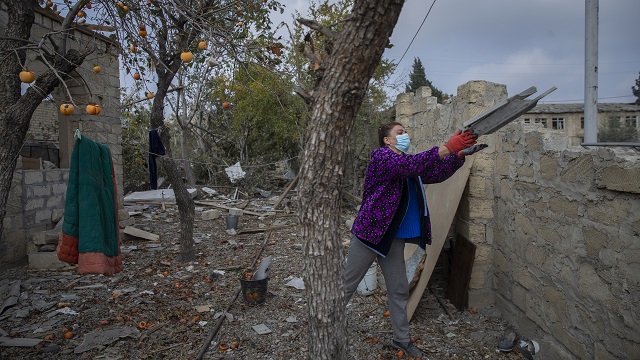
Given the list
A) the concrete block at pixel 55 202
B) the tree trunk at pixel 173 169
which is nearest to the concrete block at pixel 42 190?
the concrete block at pixel 55 202

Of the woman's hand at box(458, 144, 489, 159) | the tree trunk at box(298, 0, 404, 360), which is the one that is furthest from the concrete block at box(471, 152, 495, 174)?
the tree trunk at box(298, 0, 404, 360)

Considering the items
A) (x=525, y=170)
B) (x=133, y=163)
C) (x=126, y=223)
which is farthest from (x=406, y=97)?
(x=133, y=163)

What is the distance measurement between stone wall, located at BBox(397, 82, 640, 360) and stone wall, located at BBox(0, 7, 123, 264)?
15.6 feet

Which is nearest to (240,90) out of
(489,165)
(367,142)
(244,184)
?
(244,184)

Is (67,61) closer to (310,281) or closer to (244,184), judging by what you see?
(310,281)

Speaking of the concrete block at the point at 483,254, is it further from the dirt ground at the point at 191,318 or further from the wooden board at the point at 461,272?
the dirt ground at the point at 191,318

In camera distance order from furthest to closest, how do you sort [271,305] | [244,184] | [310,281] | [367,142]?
[244,184] < [367,142] < [271,305] < [310,281]

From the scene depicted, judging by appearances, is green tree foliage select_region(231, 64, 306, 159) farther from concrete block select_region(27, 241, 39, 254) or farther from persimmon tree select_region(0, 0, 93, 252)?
persimmon tree select_region(0, 0, 93, 252)

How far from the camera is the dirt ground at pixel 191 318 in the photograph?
3609 millimetres

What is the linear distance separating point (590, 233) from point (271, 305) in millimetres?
3228

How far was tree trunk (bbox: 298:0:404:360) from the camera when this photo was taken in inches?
83.0

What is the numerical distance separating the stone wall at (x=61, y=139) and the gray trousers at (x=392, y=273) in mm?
4012

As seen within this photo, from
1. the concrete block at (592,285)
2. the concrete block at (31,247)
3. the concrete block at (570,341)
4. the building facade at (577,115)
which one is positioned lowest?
the concrete block at (570,341)

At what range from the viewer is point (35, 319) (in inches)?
170
